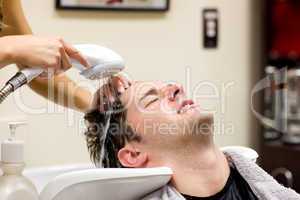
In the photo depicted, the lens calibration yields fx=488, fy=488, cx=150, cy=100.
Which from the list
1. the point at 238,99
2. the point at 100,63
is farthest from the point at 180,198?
the point at 238,99

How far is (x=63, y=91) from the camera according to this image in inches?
51.9

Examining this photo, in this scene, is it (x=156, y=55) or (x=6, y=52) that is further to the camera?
(x=156, y=55)

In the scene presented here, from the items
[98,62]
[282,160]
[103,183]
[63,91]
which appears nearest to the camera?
[103,183]

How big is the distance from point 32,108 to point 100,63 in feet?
1.80

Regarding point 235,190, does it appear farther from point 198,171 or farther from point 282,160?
point 282,160

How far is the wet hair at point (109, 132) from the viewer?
1160 mm

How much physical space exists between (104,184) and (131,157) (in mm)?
206

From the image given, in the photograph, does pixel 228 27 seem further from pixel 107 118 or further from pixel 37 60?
pixel 37 60

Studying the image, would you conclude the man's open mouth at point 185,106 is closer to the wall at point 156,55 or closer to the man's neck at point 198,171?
the man's neck at point 198,171

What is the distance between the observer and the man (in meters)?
1.10

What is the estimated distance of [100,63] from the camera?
1.07m

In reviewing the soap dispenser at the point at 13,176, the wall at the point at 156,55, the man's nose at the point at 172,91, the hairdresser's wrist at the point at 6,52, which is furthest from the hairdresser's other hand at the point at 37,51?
the wall at the point at 156,55

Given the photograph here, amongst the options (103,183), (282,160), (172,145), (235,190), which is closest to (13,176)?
(103,183)

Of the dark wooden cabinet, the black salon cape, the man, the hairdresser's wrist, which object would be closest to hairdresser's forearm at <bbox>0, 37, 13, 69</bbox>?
the hairdresser's wrist
